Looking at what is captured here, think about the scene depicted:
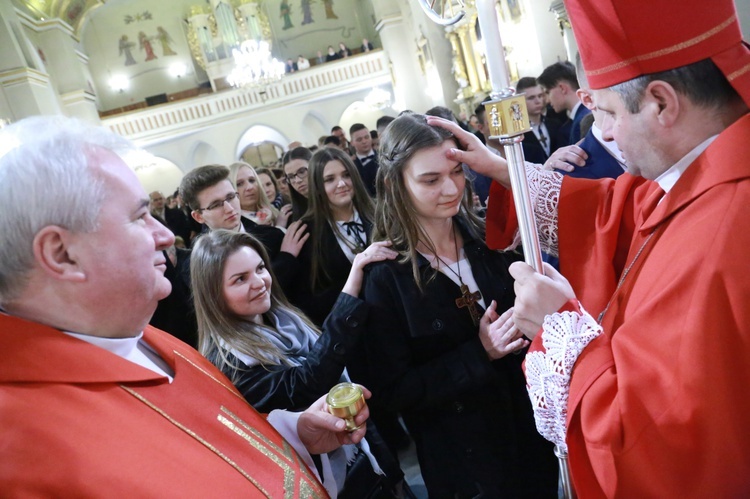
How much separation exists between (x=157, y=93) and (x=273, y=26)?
552cm

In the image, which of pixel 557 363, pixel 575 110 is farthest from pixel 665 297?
pixel 575 110

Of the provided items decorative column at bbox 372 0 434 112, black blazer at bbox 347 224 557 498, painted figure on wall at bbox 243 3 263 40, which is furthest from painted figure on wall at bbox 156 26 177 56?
black blazer at bbox 347 224 557 498

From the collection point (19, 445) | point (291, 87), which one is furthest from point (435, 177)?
point (291, 87)

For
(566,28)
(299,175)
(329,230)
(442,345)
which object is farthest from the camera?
(566,28)

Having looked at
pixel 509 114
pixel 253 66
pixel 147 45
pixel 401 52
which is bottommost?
pixel 509 114

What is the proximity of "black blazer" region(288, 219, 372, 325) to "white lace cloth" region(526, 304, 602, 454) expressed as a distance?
1.72m

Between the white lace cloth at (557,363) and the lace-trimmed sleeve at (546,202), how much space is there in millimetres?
568

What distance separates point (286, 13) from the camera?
20.5 meters

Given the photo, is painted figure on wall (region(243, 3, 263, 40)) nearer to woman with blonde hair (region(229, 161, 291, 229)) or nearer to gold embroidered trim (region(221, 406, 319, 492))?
woman with blonde hair (region(229, 161, 291, 229))

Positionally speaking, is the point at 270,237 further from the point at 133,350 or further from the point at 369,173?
the point at 369,173

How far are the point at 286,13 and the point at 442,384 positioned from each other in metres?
21.8

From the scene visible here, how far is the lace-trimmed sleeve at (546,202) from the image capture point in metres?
1.57

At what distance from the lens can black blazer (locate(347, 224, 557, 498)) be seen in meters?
1.62

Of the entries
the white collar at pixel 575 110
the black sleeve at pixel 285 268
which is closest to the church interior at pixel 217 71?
the white collar at pixel 575 110
